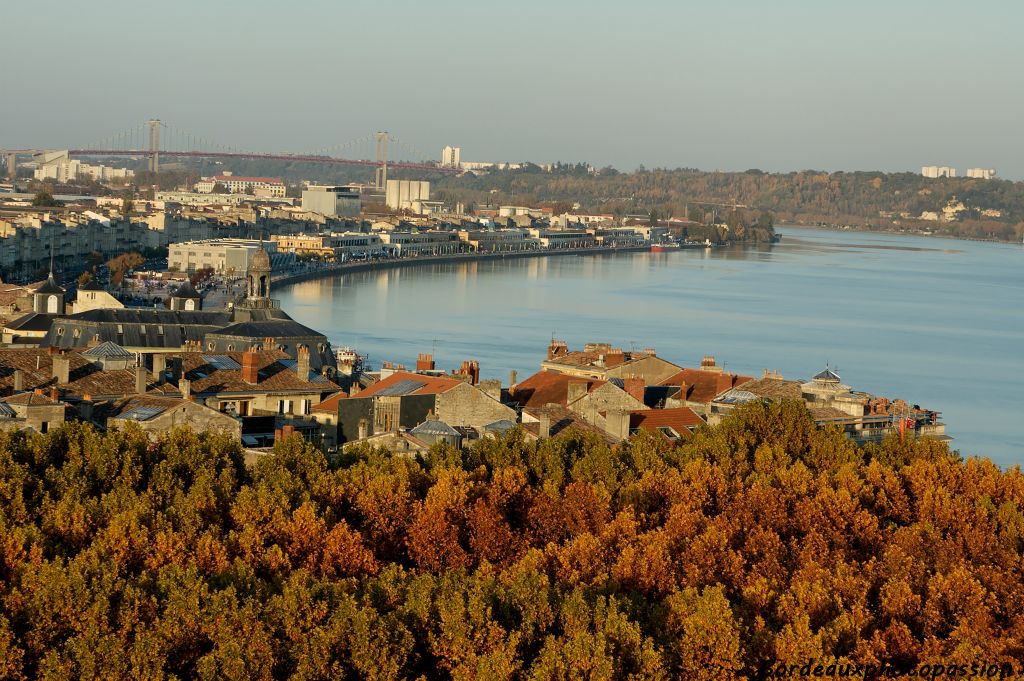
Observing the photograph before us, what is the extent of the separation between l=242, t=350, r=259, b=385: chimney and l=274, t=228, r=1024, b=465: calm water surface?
7502mm

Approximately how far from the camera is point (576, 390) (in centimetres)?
1351

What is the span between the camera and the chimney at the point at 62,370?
12.4 m

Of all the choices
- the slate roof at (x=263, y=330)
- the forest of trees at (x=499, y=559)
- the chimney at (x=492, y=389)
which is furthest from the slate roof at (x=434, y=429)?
the slate roof at (x=263, y=330)

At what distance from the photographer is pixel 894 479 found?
412 inches

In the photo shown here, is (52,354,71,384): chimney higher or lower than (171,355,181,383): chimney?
higher

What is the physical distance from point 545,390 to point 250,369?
2343 mm

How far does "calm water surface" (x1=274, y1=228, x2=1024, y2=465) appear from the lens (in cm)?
2452

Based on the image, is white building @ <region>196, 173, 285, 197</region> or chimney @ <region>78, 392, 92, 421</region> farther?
white building @ <region>196, 173, 285, 197</region>

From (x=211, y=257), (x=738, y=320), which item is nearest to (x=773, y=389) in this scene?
(x=738, y=320)

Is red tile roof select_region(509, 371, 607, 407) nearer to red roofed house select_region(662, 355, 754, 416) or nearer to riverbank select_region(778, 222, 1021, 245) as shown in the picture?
red roofed house select_region(662, 355, 754, 416)

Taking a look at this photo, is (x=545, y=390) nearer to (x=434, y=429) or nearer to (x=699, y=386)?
(x=699, y=386)

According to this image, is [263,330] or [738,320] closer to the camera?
[263,330]

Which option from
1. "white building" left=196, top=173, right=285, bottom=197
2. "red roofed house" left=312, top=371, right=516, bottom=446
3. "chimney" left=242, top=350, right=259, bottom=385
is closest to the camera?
"red roofed house" left=312, top=371, right=516, bottom=446

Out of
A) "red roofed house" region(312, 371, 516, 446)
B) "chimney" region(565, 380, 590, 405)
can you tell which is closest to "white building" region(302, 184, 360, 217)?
"chimney" region(565, 380, 590, 405)
